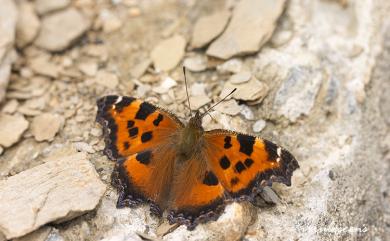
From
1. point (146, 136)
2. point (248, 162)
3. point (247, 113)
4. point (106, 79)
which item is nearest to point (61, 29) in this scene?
point (106, 79)

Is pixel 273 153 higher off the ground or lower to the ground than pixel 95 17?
lower

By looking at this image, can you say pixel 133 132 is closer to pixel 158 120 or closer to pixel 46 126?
pixel 158 120

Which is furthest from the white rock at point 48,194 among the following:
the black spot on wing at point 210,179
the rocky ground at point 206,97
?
the black spot on wing at point 210,179

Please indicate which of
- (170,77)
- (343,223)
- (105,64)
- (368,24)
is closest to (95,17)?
(105,64)

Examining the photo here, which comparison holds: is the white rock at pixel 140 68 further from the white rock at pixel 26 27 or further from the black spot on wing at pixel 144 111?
the white rock at pixel 26 27

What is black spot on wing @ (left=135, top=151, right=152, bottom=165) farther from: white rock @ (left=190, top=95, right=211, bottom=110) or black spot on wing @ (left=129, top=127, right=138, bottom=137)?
white rock @ (left=190, top=95, right=211, bottom=110)

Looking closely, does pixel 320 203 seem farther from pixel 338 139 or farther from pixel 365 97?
pixel 365 97
